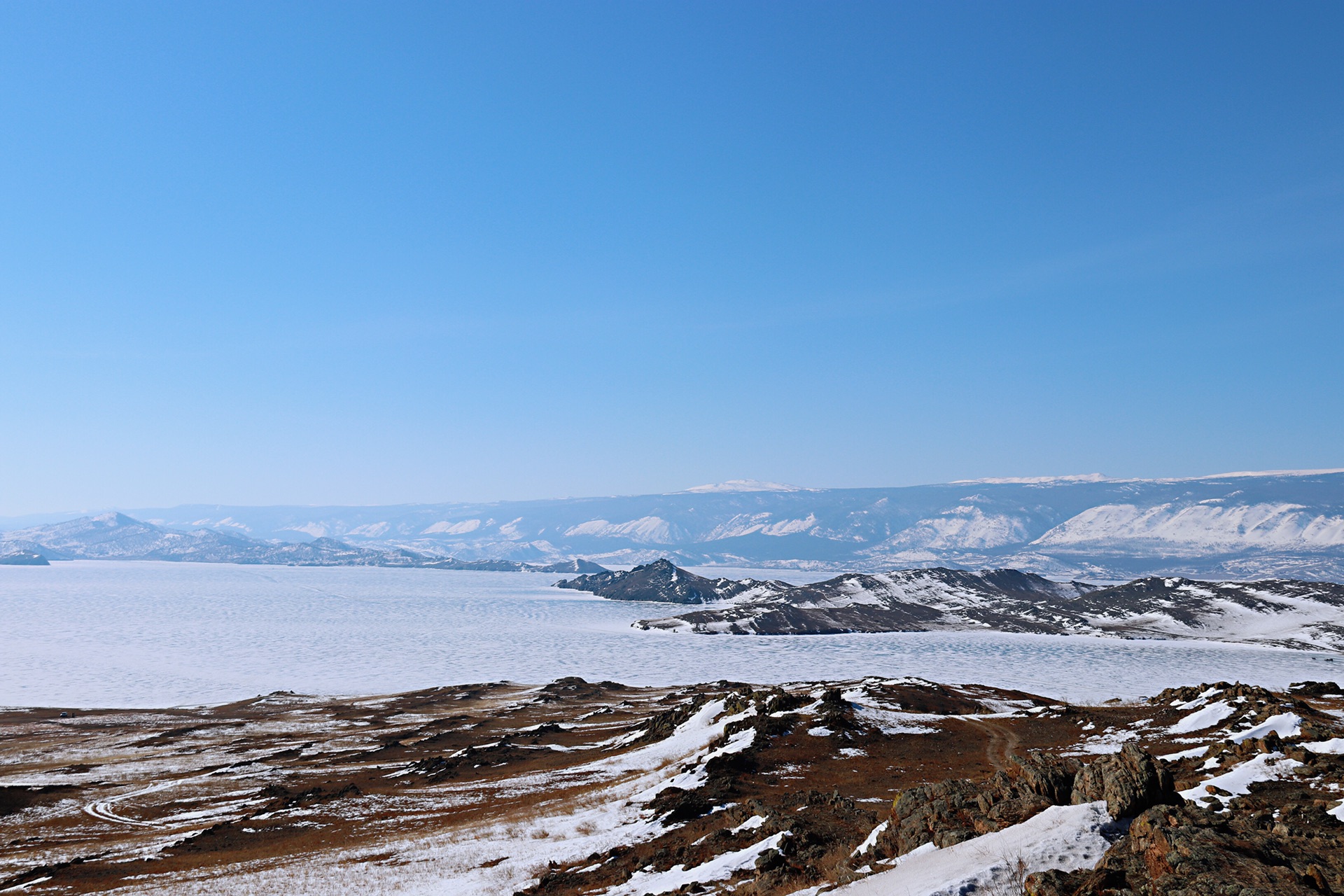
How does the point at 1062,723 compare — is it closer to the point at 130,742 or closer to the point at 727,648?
the point at 130,742

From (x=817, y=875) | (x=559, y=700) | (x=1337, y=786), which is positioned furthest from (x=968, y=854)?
(x=559, y=700)

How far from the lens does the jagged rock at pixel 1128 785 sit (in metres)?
19.0

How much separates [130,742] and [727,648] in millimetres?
127218

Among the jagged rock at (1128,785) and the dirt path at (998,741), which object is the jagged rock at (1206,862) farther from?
the dirt path at (998,741)

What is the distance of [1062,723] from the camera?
61469mm

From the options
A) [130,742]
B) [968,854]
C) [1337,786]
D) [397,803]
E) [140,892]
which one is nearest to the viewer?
[968,854]

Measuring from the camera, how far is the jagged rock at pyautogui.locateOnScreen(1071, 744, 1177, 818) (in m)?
19.0

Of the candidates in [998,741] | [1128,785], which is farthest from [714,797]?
[998,741]

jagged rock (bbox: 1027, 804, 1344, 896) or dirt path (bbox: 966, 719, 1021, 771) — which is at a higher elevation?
jagged rock (bbox: 1027, 804, 1344, 896)

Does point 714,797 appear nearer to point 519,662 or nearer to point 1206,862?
point 1206,862

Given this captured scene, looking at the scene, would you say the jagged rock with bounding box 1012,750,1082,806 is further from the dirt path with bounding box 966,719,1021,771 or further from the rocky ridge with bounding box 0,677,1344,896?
the dirt path with bounding box 966,719,1021,771

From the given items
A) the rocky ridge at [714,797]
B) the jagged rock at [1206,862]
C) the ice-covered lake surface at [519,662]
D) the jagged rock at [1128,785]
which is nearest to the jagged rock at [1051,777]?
the rocky ridge at [714,797]

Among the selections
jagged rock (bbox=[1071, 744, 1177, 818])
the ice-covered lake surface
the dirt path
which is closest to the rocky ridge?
jagged rock (bbox=[1071, 744, 1177, 818])

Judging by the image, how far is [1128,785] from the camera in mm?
19250
